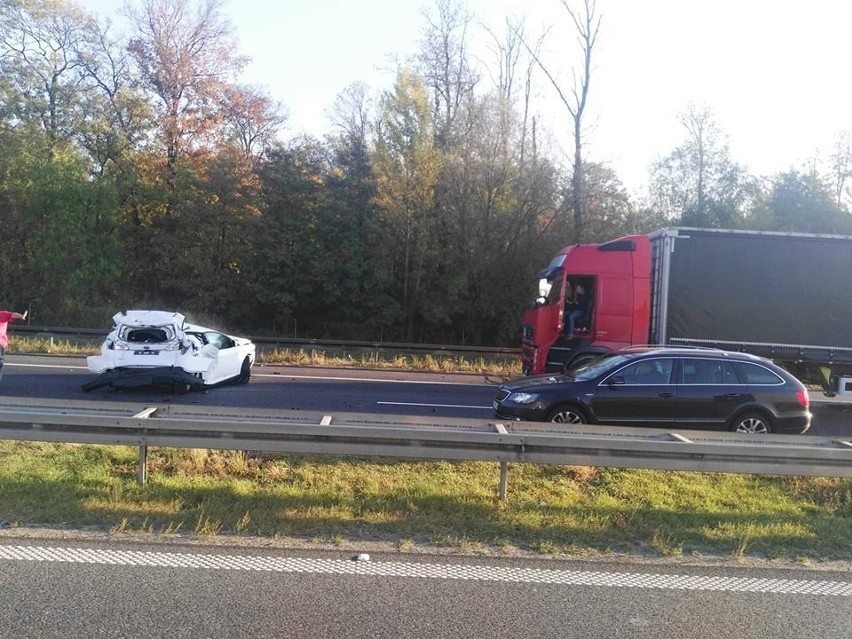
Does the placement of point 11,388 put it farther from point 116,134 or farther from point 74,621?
point 116,134

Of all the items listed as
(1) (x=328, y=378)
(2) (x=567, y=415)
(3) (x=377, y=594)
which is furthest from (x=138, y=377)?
(3) (x=377, y=594)

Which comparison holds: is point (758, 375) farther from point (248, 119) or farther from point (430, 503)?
point (248, 119)

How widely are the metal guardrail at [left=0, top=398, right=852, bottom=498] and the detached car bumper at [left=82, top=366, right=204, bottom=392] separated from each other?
6.69 m

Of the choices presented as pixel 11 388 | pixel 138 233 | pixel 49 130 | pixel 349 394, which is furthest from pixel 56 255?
pixel 349 394

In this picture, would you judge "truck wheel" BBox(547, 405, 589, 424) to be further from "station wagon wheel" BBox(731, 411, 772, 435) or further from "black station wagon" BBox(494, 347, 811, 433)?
"station wagon wheel" BBox(731, 411, 772, 435)

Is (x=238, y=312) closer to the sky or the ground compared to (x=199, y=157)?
closer to the ground

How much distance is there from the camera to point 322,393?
14.8 m

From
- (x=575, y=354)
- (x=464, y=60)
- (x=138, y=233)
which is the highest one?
(x=464, y=60)

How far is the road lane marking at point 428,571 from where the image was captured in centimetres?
478

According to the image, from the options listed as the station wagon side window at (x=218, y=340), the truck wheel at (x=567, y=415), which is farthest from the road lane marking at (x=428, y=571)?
the station wagon side window at (x=218, y=340)

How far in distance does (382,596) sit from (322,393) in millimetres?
10490

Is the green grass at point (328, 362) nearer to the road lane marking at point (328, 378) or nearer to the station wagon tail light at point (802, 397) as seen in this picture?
the road lane marking at point (328, 378)

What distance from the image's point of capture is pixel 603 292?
1485 cm

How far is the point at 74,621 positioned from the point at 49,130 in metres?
39.6
